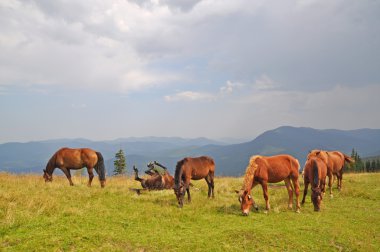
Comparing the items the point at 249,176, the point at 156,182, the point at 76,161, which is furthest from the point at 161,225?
the point at 76,161

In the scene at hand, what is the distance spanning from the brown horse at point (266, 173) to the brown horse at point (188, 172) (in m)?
2.74

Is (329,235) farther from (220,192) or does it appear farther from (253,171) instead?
(220,192)

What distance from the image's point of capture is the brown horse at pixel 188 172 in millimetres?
14133

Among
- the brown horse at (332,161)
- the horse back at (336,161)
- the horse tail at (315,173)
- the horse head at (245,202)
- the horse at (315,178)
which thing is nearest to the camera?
the horse head at (245,202)

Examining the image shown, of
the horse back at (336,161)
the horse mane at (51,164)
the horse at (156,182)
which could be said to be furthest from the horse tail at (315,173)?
the horse mane at (51,164)

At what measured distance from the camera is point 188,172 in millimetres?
15305

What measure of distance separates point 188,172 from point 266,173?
154 inches

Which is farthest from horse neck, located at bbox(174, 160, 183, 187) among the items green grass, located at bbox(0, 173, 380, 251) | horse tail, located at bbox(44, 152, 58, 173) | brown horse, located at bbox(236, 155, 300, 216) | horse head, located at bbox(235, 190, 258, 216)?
horse tail, located at bbox(44, 152, 58, 173)

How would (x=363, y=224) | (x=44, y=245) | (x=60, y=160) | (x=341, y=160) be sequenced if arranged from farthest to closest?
(x=341, y=160), (x=60, y=160), (x=363, y=224), (x=44, y=245)

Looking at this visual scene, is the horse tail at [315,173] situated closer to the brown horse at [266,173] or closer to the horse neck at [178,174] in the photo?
the brown horse at [266,173]

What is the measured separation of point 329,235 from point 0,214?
1140cm

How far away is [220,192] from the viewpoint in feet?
61.7

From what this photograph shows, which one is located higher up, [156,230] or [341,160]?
[341,160]

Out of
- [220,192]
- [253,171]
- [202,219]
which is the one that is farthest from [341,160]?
[202,219]
